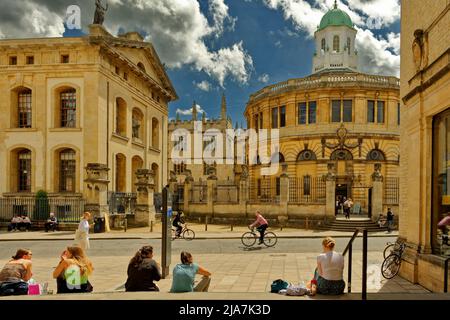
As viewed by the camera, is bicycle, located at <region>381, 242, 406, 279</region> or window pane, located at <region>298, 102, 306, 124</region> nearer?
bicycle, located at <region>381, 242, 406, 279</region>

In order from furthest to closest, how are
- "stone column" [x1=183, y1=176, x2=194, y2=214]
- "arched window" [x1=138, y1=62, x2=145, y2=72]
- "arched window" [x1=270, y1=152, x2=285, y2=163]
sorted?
"arched window" [x1=270, y1=152, x2=285, y2=163], "arched window" [x1=138, y1=62, x2=145, y2=72], "stone column" [x1=183, y1=176, x2=194, y2=214]

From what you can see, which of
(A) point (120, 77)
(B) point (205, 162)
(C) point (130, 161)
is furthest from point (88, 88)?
(B) point (205, 162)

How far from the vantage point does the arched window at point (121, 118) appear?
105ft

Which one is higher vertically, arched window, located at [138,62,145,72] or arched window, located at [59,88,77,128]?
arched window, located at [138,62,145,72]

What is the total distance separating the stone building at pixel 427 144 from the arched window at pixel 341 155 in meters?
26.2

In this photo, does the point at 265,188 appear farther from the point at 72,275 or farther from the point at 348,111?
the point at 72,275

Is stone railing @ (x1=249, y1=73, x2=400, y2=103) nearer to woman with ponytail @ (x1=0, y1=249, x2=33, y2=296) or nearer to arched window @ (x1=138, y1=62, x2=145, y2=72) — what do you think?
arched window @ (x1=138, y1=62, x2=145, y2=72)

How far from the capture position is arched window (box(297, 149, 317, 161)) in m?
37.2

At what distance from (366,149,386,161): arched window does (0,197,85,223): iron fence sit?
86.6ft

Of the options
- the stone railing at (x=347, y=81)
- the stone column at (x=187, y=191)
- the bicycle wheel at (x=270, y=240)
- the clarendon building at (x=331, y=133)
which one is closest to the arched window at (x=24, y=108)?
the stone column at (x=187, y=191)

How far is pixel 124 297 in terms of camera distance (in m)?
4.04

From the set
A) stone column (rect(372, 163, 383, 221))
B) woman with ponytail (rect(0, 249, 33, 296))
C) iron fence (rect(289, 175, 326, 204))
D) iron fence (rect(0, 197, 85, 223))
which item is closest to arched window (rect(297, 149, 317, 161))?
iron fence (rect(289, 175, 326, 204))

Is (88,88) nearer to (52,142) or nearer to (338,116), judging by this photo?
(52,142)
